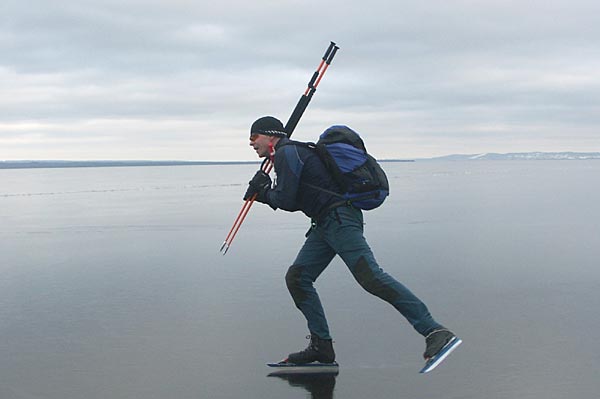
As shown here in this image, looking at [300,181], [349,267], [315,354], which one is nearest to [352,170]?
[300,181]

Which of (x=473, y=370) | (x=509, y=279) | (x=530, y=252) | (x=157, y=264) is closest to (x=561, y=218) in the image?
(x=530, y=252)

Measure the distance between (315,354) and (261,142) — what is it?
1.47 meters

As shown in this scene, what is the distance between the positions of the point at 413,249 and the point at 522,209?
28.2 feet

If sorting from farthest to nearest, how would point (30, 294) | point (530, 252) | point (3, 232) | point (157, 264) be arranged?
1. point (3, 232)
2. point (530, 252)
3. point (157, 264)
4. point (30, 294)

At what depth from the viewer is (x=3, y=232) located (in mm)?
14062

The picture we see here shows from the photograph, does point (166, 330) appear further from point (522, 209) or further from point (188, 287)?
point (522, 209)

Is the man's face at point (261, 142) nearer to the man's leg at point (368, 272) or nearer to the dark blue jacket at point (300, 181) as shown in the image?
the dark blue jacket at point (300, 181)

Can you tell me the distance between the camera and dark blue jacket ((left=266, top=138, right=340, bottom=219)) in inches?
175

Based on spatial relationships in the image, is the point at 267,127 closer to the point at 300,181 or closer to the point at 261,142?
the point at 261,142

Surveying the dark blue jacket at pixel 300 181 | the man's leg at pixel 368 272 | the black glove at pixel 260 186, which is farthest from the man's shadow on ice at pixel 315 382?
the black glove at pixel 260 186

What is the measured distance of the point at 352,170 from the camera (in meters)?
4.52

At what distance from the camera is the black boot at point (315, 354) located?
464cm

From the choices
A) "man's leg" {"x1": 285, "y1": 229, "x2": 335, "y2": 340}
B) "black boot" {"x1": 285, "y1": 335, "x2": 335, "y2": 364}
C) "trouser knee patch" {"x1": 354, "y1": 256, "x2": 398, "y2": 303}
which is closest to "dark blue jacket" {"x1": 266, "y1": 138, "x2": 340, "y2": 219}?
"man's leg" {"x1": 285, "y1": 229, "x2": 335, "y2": 340}

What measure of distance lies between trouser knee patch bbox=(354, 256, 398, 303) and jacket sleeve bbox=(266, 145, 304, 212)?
0.60 m
